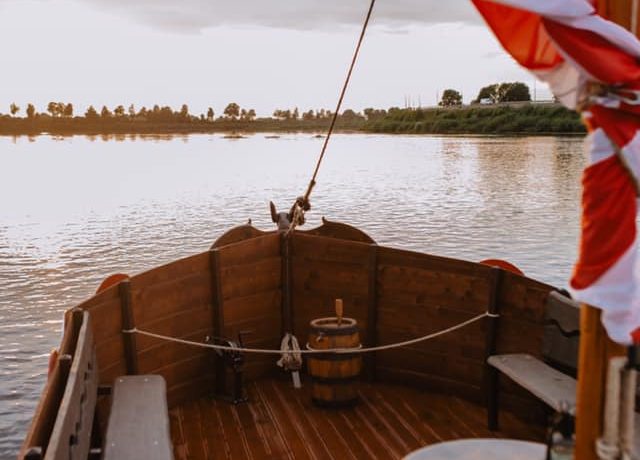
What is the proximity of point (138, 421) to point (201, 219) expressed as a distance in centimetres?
3366

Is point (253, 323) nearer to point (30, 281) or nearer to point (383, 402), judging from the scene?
point (383, 402)

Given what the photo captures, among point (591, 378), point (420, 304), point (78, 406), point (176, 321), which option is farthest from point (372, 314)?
point (591, 378)

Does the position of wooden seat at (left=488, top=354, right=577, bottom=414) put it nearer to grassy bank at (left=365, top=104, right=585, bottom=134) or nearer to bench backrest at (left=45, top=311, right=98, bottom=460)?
bench backrest at (left=45, top=311, right=98, bottom=460)

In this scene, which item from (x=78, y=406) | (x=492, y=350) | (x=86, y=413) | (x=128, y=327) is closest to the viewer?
(x=78, y=406)

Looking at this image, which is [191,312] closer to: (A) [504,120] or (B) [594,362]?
(B) [594,362]

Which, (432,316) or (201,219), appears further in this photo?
(201,219)

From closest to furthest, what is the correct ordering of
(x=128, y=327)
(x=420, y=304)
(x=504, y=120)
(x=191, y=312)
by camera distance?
(x=128, y=327) → (x=191, y=312) → (x=420, y=304) → (x=504, y=120)

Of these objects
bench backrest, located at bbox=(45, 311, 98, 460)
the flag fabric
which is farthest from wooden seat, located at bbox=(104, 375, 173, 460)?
the flag fabric

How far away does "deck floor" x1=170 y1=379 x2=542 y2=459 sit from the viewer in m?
6.20

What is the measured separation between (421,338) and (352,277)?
1.13 metres

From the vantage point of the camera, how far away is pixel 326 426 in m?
6.66

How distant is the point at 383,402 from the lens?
7172mm

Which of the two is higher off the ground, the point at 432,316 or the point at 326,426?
the point at 432,316

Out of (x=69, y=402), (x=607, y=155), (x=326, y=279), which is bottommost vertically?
(x=326, y=279)
